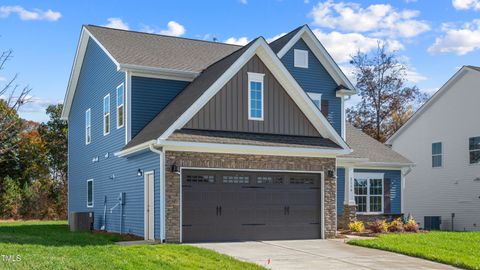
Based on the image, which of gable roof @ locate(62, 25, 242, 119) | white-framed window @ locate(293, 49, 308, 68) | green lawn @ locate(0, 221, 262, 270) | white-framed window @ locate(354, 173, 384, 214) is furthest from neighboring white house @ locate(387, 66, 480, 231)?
green lawn @ locate(0, 221, 262, 270)

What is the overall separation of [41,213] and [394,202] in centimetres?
2271

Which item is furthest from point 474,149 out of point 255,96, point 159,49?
point 159,49

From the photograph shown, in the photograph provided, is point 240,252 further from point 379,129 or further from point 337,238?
point 379,129

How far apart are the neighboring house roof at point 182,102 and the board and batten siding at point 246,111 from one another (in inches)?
17.7

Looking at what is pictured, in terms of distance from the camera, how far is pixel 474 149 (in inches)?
1127

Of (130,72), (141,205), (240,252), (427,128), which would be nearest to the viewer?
(240,252)

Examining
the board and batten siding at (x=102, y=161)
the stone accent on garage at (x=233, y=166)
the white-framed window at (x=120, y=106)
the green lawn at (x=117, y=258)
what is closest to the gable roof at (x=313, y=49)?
the stone accent on garage at (x=233, y=166)

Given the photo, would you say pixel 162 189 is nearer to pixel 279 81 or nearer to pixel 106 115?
pixel 279 81

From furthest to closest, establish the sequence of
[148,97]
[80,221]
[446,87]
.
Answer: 1. [446,87]
2. [80,221]
3. [148,97]

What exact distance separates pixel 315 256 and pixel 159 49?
11660 mm

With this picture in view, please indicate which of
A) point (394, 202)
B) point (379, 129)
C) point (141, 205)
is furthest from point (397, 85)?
point (141, 205)

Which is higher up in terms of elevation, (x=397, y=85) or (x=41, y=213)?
(x=397, y=85)

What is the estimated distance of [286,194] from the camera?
19266 millimetres

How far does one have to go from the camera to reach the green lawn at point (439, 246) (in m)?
14.9
